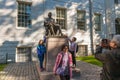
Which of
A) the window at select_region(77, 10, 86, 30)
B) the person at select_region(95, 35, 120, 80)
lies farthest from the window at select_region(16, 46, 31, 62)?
the person at select_region(95, 35, 120, 80)

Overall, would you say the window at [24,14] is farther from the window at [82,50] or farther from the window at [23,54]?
the window at [82,50]

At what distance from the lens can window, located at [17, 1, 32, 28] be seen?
754 inches

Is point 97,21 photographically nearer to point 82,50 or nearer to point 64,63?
point 82,50

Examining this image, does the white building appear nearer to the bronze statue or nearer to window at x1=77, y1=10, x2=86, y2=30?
window at x1=77, y1=10, x2=86, y2=30

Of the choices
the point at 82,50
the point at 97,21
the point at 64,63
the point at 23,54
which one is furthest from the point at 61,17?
the point at 64,63

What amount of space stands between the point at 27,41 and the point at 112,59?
16411mm

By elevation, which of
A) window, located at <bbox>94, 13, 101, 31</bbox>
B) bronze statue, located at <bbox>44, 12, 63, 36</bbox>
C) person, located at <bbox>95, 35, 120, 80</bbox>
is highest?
window, located at <bbox>94, 13, 101, 31</bbox>

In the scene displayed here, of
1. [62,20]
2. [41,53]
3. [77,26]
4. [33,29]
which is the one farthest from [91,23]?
[41,53]

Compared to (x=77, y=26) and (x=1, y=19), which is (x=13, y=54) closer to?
(x=1, y=19)

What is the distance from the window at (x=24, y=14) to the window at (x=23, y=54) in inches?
78.3

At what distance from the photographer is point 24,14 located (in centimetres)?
1950

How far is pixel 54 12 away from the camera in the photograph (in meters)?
21.1

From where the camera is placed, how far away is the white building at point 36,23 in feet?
59.4

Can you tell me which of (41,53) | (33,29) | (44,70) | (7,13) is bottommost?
(44,70)
